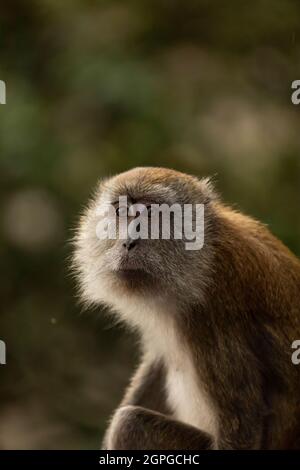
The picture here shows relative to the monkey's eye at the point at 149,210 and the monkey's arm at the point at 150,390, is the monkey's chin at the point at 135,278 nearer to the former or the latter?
the monkey's eye at the point at 149,210

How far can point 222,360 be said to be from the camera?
502 cm

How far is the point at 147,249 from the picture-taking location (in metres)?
4.91

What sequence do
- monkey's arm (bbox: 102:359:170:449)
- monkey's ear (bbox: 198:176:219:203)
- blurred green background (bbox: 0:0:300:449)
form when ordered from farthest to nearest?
blurred green background (bbox: 0:0:300:449) → monkey's arm (bbox: 102:359:170:449) → monkey's ear (bbox: 198:176:219:203)

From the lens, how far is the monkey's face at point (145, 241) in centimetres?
490

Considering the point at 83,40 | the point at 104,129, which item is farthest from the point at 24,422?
the point at 83,40

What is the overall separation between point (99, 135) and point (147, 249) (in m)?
4.56

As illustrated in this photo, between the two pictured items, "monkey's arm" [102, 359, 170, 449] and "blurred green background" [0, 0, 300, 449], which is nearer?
"monkey's arm" [102, 359, 170, 449]

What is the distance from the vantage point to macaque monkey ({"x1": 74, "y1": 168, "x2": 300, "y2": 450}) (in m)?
4.99

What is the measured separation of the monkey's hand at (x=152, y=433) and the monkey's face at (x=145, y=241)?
2.55 ft

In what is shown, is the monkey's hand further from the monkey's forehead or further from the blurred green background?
the blurred green background

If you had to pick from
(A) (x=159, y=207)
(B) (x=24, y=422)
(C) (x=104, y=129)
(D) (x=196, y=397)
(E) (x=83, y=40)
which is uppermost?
(E) (x=83, y=40)

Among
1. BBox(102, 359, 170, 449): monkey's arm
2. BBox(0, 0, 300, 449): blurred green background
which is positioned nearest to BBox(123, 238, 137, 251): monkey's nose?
BBox(102, 359, 170, 449): monkey's arm
